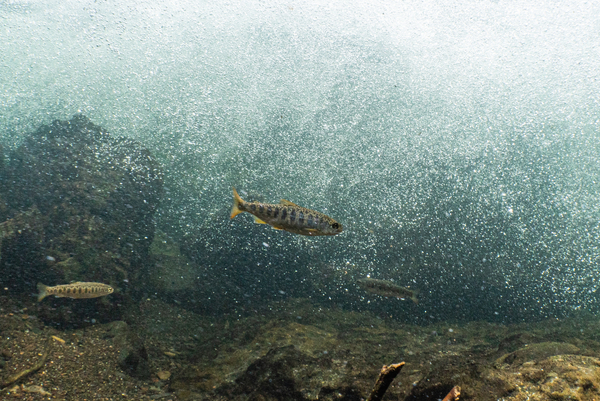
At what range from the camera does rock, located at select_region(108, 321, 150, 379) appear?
13.0 ft

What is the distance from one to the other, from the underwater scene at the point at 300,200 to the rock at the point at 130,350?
3 centimetres

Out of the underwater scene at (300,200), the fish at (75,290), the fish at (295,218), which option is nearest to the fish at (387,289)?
the underwater scene at (300,200)

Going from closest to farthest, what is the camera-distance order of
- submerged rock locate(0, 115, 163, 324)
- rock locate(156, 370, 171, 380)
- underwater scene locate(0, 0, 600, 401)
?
1. underwater scene locate(0, 0, 600, 401)
2. rock locate(156, 370, 171, 380)
3. submerged rock locate(0, 115, 163, 324)

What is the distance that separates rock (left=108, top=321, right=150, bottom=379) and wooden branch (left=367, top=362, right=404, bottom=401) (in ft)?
10.9

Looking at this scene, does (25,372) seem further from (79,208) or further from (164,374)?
(79,208)

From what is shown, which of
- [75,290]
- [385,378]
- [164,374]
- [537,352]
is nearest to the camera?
[385,378]

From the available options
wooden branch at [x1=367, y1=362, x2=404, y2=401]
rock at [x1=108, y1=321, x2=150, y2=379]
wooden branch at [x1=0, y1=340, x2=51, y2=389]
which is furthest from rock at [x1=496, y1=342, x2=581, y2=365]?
wooden branch at [x1=0, y1=340, x2=51, y2=389]

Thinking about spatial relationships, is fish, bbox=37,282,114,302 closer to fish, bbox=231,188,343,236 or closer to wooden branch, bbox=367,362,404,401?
fish, bbox=231,188,343,236

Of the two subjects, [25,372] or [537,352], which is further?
[537,352]

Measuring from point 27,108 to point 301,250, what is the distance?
11760 millimetres

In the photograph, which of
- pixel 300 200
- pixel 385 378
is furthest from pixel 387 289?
pixel 300 200

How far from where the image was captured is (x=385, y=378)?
165 cm

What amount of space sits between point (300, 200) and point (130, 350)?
5.66 metres

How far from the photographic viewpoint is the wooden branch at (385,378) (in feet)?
5.32
